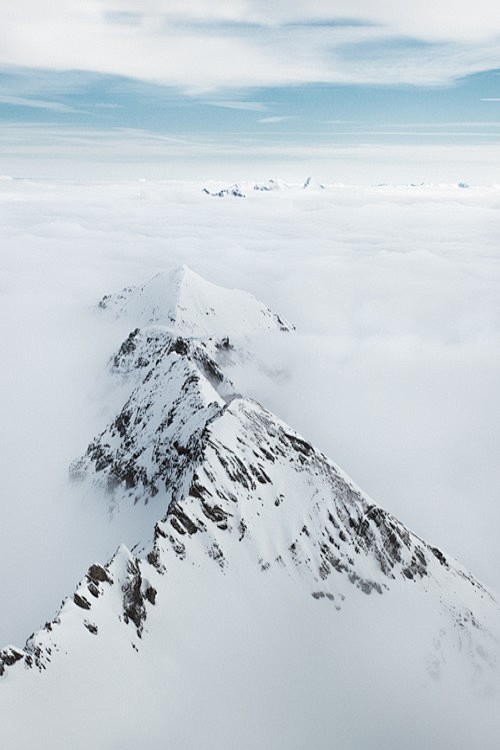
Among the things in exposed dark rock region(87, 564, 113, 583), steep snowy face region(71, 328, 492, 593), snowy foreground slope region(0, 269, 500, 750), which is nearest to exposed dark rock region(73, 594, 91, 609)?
snowy foreground slope region(0, 269, 500, 750)

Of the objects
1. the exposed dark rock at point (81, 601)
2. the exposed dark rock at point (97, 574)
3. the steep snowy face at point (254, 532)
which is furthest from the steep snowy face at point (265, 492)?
the exposed dark rock at point (81, 601)

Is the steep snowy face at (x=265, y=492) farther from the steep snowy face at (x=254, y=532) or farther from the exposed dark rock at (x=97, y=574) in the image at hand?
the exposed dark rock at (x=97, y=574)

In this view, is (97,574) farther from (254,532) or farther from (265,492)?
(265,492)

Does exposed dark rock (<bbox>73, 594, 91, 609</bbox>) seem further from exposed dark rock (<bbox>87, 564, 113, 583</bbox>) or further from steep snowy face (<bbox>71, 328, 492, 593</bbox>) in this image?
steep snowy face (<bbox>71, 328, 492, 593</bbox>)

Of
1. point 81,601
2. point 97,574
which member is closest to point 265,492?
point 97,574

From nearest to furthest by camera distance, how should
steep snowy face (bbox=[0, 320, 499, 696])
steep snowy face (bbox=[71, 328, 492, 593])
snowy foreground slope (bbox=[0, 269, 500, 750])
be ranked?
snowy foreground slope (bbox=[0, 269, 500, 750]) → steep snowy face (bbox=[0, 320, 499, 696]) → steep snowy face (bbox=[71, 328, 492, 593])

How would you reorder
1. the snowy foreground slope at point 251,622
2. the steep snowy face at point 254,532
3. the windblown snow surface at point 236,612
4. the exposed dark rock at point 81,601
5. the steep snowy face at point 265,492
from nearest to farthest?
the snowy foreground slope at point 251,622
the windblown snow surface at point 236,612
the exposed dark rock at point 81,601
the steep snowy face at point 254,532
the steep snowy face at point 265,492

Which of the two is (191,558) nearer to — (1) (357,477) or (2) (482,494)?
(1) (357,477)

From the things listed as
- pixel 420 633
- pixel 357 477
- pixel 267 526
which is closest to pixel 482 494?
pixel 357 477
